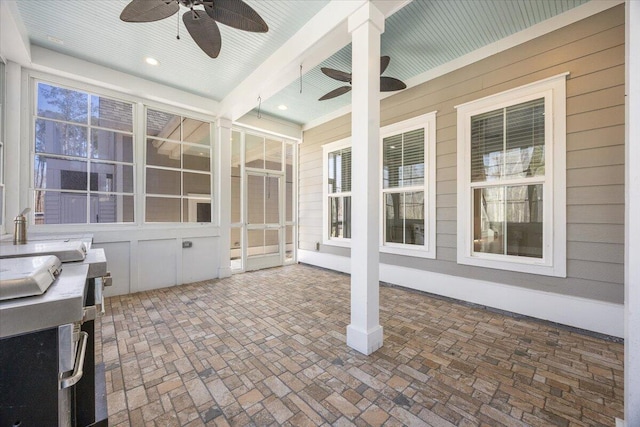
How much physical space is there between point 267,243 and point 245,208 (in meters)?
0.93

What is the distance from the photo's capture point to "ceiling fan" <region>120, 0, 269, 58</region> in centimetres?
207

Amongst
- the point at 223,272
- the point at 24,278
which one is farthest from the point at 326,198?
the point at 24,278

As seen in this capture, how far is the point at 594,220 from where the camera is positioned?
263 centimetres

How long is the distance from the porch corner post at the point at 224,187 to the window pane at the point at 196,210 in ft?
0.62

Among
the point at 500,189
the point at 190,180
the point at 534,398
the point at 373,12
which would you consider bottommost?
the point at 534,398

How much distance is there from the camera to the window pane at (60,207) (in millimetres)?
3363

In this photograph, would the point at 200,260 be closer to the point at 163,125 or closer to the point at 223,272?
the point at 223,272

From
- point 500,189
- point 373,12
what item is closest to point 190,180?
point 373,12

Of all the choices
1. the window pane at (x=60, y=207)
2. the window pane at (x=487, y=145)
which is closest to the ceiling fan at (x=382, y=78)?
the window pane at (x=487, y=145)

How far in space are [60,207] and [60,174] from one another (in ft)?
1.45

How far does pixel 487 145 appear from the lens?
11.0ft

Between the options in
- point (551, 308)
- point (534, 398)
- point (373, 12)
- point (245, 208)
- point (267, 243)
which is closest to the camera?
point (534, 398)

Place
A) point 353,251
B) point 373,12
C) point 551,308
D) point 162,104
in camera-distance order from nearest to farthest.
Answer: point 373,12
point 353,251
point 551,308
point 162,104

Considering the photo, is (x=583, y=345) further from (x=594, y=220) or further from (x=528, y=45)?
(x=528, y=45)
